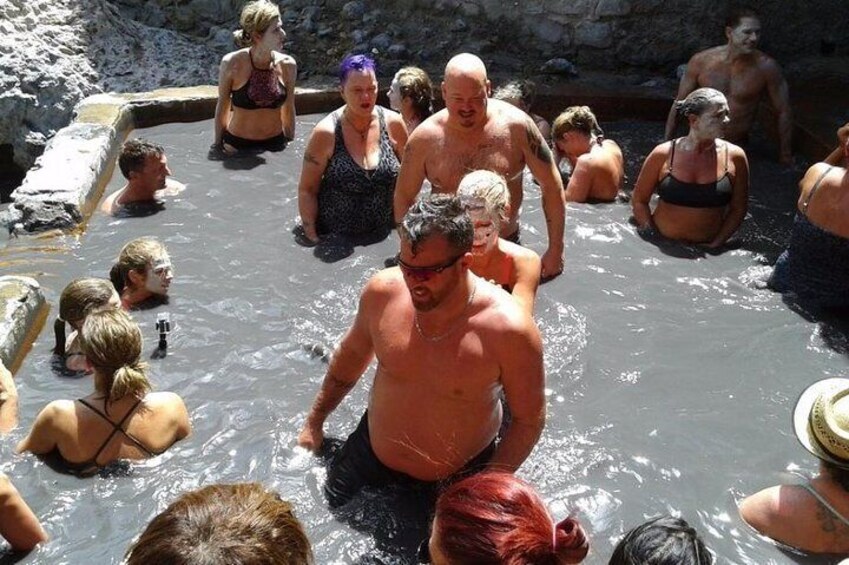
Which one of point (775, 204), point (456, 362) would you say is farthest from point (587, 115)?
point (456, 362)

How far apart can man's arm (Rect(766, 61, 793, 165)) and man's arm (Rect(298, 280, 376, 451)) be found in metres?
5.58

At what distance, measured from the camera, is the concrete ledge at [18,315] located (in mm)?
5035

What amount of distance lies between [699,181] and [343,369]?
3501 mm

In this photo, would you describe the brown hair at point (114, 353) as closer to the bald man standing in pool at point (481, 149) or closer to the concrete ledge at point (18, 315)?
the concrete ledge at point (18, 315)

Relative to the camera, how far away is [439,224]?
10.9ft

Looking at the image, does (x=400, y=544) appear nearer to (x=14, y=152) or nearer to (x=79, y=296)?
(x=79, y=296)

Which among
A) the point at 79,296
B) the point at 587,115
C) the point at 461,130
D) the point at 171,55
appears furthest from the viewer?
the point at 171,55

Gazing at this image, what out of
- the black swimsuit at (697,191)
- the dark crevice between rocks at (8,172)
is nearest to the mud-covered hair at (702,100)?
the black swimsuit at (697,191)

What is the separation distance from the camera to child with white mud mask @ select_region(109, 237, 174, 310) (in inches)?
215

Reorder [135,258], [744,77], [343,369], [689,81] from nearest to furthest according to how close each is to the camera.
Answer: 1. [343,369]
2. [135,258]
3. [744,77]
4. [689,81]

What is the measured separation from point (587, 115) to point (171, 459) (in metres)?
4.16

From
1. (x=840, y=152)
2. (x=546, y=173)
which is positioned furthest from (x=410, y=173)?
(x=840, y=152)

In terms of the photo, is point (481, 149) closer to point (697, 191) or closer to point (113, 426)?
point (697, 191)

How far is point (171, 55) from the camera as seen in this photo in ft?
33.0
